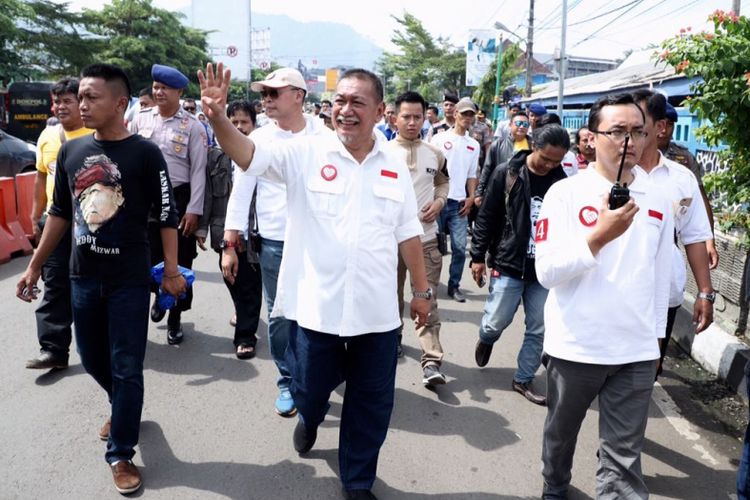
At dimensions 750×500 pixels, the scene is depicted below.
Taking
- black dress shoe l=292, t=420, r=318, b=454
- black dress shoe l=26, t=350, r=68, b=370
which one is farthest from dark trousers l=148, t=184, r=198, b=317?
black dress shoe l=292, t=420, r=318, b=454

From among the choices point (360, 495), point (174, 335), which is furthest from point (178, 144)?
point (360, 495)

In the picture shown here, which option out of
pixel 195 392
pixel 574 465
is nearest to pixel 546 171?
pixel 574 465

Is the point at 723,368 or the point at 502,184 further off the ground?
the point at 502,184

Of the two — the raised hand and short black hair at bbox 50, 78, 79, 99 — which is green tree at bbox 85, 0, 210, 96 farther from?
the raised hand

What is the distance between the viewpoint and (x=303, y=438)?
336 cm

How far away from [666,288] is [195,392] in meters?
2.96

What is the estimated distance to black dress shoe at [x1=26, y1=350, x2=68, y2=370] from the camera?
4.43 m

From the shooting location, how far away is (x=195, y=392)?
428 centimetres

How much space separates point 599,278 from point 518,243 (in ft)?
5.27

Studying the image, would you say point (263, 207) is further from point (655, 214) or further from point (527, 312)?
point (655, 214)

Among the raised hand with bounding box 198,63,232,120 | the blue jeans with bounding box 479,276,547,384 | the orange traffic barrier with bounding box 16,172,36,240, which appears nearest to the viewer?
the raised hand with bounding box 198,63,232,120

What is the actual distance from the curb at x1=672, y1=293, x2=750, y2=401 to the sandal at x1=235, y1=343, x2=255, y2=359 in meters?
3.50

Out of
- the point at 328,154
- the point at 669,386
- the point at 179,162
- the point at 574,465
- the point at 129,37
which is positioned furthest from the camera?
the point at 129,37

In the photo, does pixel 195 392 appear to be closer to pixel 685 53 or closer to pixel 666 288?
pixel 666 288
